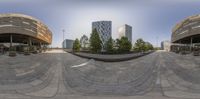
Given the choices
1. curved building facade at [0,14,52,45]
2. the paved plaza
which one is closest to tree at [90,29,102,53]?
curved building facade at [0,14,52,45]

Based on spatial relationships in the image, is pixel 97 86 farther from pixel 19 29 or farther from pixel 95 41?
pixel 95 41

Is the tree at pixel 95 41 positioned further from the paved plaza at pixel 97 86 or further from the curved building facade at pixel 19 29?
the paved plaza at pixel 97 86

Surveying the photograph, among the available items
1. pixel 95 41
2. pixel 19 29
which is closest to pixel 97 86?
pixel 19 29

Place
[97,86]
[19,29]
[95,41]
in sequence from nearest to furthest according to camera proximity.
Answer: [97,86]
[19,29]
[95,41]

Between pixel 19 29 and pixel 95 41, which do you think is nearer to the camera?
pixel 19 29

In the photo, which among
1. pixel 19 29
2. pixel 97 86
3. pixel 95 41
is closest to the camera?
Result: pixel 97 86

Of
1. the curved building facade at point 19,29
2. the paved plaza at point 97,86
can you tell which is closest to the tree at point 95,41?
the curved building facade at point 19,29

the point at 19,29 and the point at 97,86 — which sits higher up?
the point at 19,29

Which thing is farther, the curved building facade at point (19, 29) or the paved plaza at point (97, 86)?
the curved building facade at point (19, 29)

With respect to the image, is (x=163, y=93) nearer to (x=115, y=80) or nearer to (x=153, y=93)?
(x=153, y=93)

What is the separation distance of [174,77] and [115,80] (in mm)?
Answer: 3835

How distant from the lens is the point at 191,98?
8422 mm

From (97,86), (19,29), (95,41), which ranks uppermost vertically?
(19,29)

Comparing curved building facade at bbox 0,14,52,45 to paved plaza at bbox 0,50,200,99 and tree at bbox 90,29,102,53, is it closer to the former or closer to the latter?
tree at bbox 90,29,102,53
